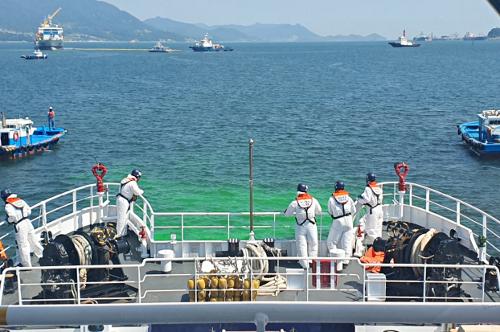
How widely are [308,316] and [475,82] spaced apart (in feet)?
417

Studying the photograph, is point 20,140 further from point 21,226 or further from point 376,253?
point 376,253

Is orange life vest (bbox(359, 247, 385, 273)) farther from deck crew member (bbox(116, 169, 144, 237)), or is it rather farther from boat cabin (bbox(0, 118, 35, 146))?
boat cabin (bbox(0, 118, 35, 146))

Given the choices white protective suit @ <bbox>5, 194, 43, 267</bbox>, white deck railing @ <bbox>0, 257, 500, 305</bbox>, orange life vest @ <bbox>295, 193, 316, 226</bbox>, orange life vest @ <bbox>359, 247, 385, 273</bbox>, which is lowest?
white deck railing @ <bbox>0, 257, 500, 305</bbox>

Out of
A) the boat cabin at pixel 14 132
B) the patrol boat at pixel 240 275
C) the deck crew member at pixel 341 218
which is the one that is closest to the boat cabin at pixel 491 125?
the boat cabin at pixel 14 132

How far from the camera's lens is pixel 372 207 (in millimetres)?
14375

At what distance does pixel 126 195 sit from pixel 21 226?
2.61 meters

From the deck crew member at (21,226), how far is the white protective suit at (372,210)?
294 inches

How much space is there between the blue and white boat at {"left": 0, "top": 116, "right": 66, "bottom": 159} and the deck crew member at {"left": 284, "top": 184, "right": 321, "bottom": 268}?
44.2 metres

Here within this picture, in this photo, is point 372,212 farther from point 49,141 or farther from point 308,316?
point 49,141

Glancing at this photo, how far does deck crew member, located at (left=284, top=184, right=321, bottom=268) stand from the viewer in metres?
12.8

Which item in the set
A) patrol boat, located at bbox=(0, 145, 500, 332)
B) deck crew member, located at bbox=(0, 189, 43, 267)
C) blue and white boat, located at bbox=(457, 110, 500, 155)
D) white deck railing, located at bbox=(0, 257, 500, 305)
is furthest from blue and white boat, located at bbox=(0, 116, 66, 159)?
white deck railing, located at bbox=(0, 257, 500, 305)

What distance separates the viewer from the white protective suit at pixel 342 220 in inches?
514

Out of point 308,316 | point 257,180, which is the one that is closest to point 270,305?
point 308,316

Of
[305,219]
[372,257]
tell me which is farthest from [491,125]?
[305,219]
